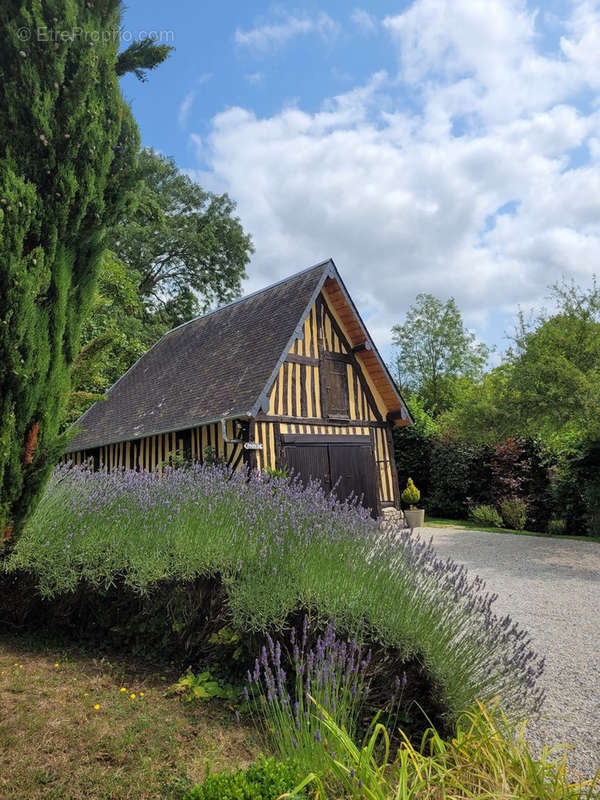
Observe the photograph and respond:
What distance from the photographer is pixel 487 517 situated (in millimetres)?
12391

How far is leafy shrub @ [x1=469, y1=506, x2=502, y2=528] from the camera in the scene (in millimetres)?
12211

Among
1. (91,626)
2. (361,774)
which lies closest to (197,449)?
(91,626)

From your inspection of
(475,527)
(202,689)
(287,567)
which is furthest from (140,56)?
(475,527)

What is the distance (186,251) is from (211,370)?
49.8 feet

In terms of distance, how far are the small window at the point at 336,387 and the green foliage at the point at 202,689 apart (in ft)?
26.3

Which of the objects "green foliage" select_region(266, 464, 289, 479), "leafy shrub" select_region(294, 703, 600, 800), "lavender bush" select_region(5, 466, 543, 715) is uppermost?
"green foliage" select_region(266, 464, 289, 479)

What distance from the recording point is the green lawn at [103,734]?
1999 millimetres

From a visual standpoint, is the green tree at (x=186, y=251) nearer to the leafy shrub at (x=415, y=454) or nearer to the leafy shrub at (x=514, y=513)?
the leafy shrub at (x=415, y=454)

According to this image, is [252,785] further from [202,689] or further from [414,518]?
[414,518]

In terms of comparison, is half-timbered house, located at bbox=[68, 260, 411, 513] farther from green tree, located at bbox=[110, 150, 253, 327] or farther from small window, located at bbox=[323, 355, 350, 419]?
green tree, located at bbox=[110, 150, 253, 327]

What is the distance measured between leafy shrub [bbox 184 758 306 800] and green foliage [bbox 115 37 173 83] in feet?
14.7

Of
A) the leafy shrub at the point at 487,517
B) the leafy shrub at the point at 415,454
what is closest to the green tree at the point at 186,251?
the leafy shrub at the point at 415,454

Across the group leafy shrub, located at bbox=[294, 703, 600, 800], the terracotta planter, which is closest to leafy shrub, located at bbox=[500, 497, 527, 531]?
the terracotta planter

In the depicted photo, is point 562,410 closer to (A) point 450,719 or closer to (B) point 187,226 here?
(A) point 450,719
